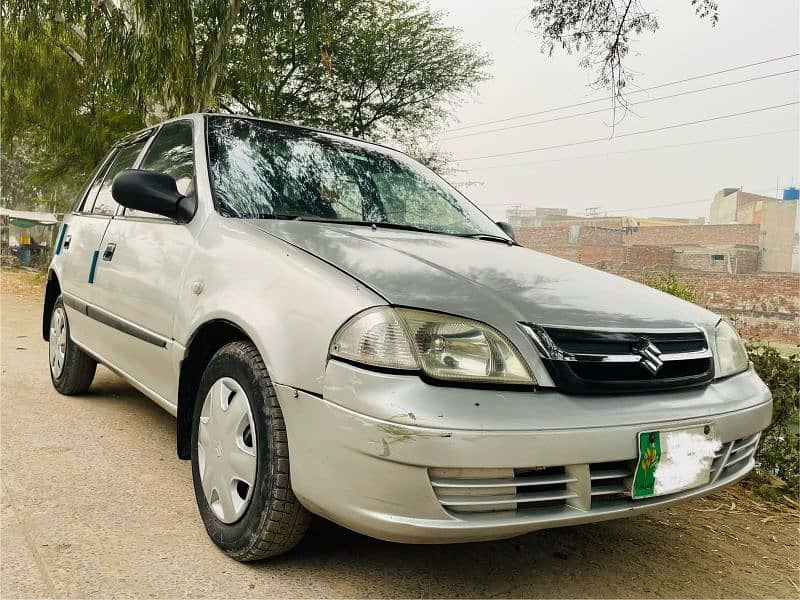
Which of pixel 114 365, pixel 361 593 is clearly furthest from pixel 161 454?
pixel 361 593

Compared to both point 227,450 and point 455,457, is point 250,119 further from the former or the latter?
point 455,457

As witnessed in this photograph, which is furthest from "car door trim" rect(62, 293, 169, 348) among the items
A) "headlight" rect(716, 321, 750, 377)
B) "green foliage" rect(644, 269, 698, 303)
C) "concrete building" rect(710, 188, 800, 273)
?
"concrete building" rect(710, 188, 800, 273)

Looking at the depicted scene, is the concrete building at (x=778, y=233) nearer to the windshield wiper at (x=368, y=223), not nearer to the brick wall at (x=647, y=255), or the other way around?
the brick wall at (x=647, y=255)

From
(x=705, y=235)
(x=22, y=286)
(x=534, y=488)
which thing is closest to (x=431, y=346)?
(x=534, y=488)

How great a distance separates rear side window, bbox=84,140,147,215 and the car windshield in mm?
979

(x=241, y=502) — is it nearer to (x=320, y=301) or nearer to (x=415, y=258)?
(x=320, y=301)

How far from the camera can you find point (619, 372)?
1.90 m

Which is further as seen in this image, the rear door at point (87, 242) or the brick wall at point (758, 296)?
the brick wall at point (758, 296)

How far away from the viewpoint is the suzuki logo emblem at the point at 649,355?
75.9 inches

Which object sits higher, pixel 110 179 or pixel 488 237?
pixel 110 179

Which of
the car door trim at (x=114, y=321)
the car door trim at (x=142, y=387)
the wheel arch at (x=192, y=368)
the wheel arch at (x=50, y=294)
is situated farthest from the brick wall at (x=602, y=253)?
the wheel arch at (x=192, y=368)

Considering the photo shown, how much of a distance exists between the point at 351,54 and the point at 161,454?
13923mm

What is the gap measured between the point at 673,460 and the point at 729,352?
63 cm

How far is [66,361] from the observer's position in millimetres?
4102
